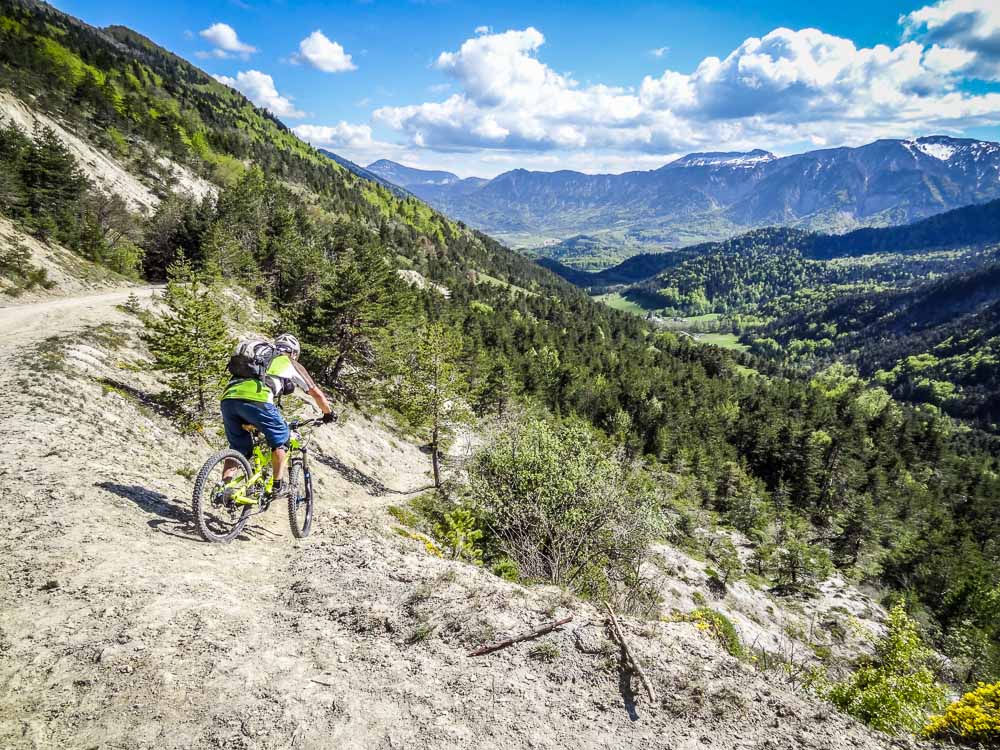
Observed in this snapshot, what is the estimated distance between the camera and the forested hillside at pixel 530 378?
3431 centimetres

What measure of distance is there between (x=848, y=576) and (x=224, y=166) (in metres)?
143

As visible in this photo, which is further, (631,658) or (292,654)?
(631,658)

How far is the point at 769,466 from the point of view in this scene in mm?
93625

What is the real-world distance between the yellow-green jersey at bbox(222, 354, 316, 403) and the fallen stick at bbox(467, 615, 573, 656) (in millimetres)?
4991

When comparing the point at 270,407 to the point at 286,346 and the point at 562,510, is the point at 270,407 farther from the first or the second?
the point at 562,510

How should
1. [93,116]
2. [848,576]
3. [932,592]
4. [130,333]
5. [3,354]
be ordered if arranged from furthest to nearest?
[93,116] → [848,576] → [932,592] → [130,333] → [3,354]

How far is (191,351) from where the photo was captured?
15.0 m

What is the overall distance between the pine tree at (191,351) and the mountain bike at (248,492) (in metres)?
6.34

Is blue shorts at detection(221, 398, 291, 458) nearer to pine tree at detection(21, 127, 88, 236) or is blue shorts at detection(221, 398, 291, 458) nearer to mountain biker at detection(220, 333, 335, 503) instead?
mountain biker at detection(220, 333, 335, 503)

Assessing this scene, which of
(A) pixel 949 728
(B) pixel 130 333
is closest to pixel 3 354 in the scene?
(B) pixel 130 333

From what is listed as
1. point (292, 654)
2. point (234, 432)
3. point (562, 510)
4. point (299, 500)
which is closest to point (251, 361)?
point (234, 432)

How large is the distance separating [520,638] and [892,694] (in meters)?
7.11

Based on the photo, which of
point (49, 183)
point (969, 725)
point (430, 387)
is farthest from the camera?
point (49, 183)

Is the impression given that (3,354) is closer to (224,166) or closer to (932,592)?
(932,592)
